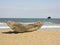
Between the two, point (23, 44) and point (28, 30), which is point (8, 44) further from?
point (28, 30)

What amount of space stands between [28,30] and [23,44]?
557cm

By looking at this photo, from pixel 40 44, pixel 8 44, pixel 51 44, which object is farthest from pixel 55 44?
pixel 8 44

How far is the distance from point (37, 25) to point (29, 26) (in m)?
1.00

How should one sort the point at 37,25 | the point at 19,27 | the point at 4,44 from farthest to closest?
the point at 37,25 < the point at 19,27 < the point at 4,44

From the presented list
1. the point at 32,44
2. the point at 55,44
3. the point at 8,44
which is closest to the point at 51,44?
the point at 55,44

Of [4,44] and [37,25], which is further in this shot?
[37,25]

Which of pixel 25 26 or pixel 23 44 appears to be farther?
pixel 25 26

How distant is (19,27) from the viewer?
13570mm

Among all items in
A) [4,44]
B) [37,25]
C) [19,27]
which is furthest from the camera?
[37,25]

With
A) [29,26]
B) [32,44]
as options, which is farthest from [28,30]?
[32,44]

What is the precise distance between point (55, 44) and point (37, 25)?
6252 mm

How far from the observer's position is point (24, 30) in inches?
541

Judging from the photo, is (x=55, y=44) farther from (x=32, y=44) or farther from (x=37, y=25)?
(x=37, y=25)

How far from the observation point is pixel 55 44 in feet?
27.9
